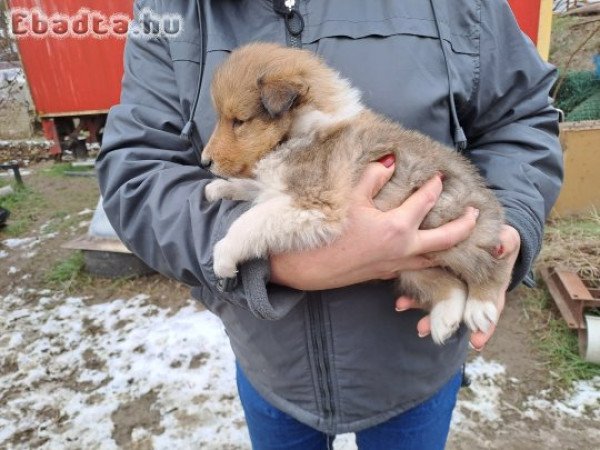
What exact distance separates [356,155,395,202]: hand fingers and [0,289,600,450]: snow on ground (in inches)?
95.0

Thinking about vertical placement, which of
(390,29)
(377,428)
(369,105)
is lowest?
(377,428)

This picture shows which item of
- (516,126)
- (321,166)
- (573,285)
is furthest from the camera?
(573,285)

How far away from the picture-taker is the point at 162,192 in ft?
5.35

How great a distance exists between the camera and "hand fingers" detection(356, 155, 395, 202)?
1.61 metres

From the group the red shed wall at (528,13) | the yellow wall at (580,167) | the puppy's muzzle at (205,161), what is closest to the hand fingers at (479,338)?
the puppy's muzzle at (205,161)

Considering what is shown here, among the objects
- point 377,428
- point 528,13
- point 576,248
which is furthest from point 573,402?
point 528,13

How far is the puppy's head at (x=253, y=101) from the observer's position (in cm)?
174

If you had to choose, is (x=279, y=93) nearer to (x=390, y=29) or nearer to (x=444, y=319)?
(x=390, y=29)

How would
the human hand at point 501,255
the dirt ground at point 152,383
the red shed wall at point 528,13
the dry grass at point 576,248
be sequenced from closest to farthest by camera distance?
the human hand at point 501,255
the dirt ground at point 152,383
the dry grass at point 576,248
the red shed wall at point 528,13

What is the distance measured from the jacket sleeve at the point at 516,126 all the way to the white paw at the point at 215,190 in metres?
1.03

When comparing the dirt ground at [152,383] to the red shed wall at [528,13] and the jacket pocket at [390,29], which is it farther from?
the red shed wall at [528,13]

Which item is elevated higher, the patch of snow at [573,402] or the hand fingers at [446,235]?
the hand fingers at [446,235]

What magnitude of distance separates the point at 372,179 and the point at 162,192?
28.8 inches

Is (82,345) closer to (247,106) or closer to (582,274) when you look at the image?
(247,106)
